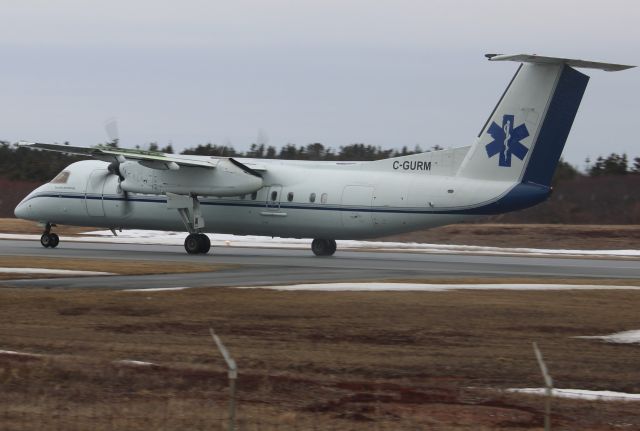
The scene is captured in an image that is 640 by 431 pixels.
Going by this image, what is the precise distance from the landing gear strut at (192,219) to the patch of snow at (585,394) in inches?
1044

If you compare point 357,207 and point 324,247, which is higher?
point 357,207

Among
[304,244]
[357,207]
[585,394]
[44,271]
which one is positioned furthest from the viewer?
[304,244]

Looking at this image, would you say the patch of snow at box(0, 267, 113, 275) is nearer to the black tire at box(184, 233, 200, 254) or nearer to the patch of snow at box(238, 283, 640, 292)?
the patch of snow at box(238, 283, 640, 292)

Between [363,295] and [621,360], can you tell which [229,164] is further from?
[621,360]

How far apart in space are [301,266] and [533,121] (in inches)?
368

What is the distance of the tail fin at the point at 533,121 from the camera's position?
3394 centimetres

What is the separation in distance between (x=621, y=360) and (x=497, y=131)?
62.6 ft

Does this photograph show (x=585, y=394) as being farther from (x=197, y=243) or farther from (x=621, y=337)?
(x=197, y=243)

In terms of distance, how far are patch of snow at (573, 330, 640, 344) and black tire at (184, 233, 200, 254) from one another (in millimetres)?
22526

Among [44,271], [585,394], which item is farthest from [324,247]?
[585,394]

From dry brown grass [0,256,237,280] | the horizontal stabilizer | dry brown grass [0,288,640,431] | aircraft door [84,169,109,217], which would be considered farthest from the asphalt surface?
the horizontal stabilizer

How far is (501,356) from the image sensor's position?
53.8 ft

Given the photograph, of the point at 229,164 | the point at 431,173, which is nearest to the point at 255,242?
the point at 229,164

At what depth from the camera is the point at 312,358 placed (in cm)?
1575
